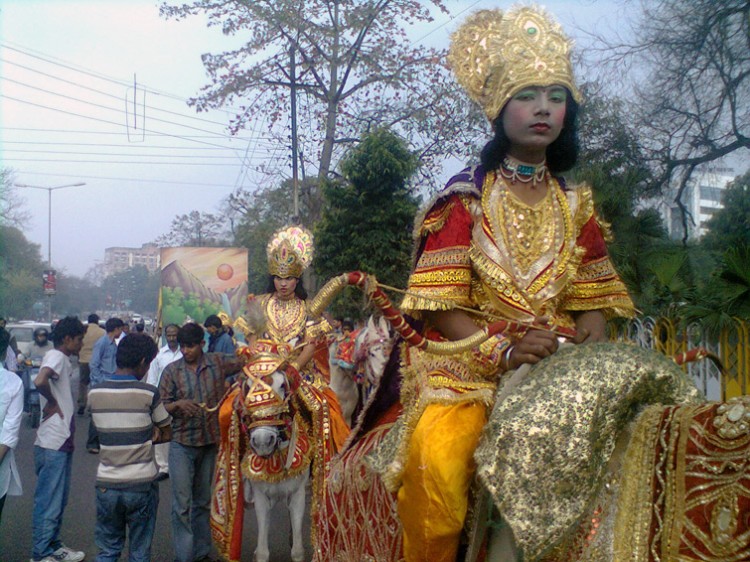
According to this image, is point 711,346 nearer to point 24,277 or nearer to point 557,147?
point 557,147

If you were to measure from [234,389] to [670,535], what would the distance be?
18.4 feet

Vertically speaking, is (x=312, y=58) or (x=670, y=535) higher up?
(x=312, y=58)

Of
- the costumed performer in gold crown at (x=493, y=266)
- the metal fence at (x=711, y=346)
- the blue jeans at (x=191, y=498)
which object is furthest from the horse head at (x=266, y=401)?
the costumed performer in gold crown at (x=493, y=266)

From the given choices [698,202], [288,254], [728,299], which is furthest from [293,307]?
[698,202]

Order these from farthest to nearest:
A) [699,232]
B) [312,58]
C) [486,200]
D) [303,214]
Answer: [303,214] < [312,58] < [699,232] < [486,200]

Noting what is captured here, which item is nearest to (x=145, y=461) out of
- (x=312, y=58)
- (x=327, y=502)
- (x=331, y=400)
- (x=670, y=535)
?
(x=331, y=400)

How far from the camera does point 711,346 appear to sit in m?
7.80

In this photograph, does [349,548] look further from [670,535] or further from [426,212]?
[670,535]

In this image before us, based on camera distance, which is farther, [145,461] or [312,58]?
[312,58]

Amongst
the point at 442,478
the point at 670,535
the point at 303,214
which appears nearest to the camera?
the point at 670,535

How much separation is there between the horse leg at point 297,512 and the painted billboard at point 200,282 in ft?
41.2

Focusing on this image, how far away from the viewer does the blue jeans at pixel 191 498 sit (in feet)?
24.9

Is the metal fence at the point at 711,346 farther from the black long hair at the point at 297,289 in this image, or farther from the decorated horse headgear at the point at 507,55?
the decorated horse headgear at the point at 507,55

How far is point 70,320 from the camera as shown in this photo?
8266 millimetres
